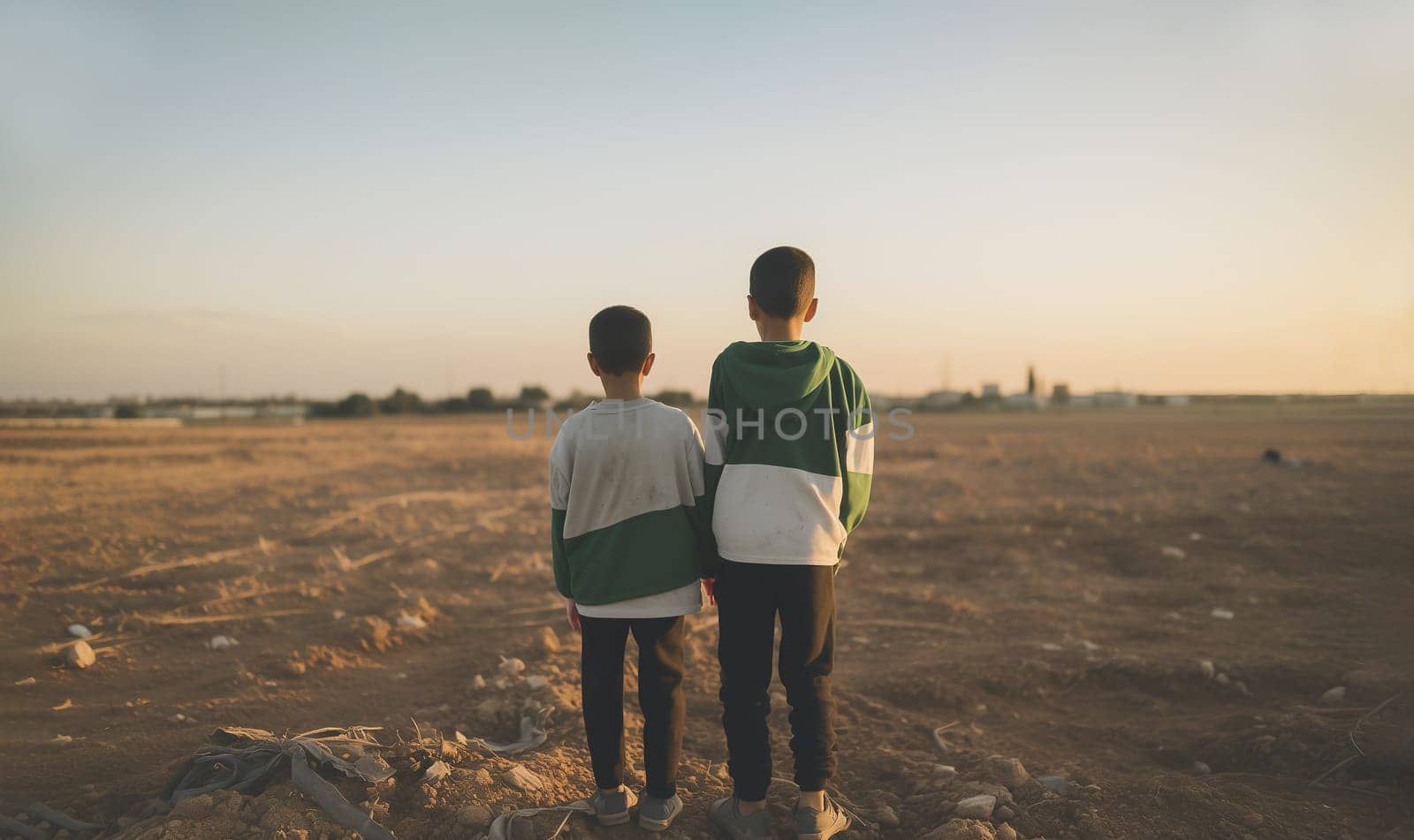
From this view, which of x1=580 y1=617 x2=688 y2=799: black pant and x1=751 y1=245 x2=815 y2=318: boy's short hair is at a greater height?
x1=751 y1=245 x2=815 y2=318: boy's short hair

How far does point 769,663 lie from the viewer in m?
2.55

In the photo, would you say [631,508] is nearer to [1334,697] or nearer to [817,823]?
[817,823]

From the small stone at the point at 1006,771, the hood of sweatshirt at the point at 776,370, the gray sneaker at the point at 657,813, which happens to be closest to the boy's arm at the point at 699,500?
the hood of sweatshirt at the point at 776,370

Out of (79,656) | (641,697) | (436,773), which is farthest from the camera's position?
(79,656)

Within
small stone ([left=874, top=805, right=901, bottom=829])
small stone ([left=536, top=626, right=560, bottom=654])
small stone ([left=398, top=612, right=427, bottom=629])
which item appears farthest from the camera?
small stone ([left=398, top=612, right=427, bottom=629])

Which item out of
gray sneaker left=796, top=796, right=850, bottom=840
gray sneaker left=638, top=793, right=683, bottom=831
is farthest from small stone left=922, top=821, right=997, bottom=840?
gray sneaker left=638, top=793, right=683, bottom=831

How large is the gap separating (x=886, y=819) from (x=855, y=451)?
4.40 feet

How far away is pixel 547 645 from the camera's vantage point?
15.2ft

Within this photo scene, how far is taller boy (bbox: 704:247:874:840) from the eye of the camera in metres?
2.46

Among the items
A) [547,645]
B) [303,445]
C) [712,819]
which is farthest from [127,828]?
[303,445]

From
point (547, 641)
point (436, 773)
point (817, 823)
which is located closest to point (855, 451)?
point (817, 823)

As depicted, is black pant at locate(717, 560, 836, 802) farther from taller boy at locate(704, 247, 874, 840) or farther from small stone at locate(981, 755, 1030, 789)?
small stone at locate(981, 755, 1030, 789)

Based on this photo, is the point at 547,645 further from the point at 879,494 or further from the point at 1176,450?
the point at 1176,450

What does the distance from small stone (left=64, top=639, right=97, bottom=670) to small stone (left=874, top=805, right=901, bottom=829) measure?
4.41 meters
